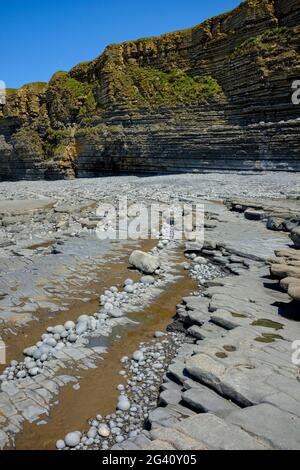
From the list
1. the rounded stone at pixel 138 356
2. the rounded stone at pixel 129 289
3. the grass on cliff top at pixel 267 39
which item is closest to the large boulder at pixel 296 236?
the rounded stone at pixel 129 289

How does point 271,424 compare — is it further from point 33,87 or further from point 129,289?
point 33,87

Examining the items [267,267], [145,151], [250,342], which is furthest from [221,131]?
[250,342]

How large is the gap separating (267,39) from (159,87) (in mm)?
17326

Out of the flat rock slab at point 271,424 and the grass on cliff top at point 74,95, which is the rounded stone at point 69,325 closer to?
the flat rock slab at point 271,424

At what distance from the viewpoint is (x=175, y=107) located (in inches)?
1746

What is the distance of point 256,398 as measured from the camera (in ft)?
13.5

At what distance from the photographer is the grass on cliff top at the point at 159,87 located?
45688 millimetres

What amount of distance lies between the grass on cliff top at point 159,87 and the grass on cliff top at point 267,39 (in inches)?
224

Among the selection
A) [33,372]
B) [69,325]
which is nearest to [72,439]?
[33,372]

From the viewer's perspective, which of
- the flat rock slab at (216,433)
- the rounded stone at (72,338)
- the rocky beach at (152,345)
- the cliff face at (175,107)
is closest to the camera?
the flat rock slab at (216,433)

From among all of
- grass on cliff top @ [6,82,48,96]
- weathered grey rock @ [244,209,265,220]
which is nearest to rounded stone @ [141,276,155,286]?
weathered grey rock @ [244,209,265,220]

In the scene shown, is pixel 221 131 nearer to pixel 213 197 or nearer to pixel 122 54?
pixel 213 197

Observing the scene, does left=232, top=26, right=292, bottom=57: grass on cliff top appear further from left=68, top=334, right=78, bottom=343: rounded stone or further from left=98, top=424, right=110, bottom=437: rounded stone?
left=98, top=424, right=110, bottom=437: rounded stone
